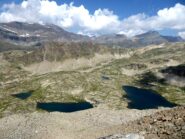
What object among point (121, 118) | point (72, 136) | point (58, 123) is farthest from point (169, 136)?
point (121, 118)

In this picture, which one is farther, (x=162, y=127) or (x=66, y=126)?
(x=66, y=126)

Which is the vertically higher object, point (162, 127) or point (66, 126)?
point (162, 127)

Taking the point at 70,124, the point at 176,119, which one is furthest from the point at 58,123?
the point at 176,119

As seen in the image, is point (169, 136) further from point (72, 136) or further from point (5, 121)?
point (5, 121)

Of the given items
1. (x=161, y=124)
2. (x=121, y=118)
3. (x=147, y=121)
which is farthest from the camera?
(x=121, y=118)

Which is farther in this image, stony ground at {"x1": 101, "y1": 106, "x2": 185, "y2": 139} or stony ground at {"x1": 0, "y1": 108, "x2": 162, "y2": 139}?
stony ground at {"x1": 0, "y1": 108, "x2": 162, "y2": 139}

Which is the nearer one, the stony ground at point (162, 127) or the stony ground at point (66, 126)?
the stony ground at point (162, 127)

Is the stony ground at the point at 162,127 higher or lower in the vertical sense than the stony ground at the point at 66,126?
→ higher

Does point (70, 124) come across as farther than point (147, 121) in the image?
Yes

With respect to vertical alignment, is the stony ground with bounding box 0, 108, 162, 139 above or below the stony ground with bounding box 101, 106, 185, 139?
below

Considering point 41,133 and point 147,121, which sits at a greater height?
point 147,121

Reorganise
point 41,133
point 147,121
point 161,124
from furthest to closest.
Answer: point 41,133, point 147,121, point 161,124
